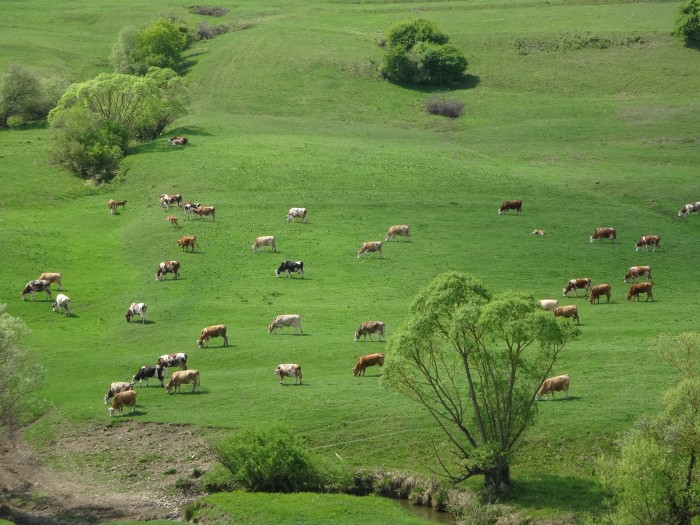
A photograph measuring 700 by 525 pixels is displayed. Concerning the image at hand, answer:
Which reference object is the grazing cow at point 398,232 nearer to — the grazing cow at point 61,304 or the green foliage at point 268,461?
the grazing cow at point 61,304

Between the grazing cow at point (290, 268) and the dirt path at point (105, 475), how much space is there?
22956 mm

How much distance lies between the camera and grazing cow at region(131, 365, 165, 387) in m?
53.0

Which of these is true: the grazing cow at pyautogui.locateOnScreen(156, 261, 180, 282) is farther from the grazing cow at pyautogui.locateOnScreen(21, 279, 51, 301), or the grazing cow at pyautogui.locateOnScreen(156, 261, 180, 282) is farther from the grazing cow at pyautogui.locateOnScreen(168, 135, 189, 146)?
the grazing cow at pyautogui.locateOnScreen(168, 135, 189, 146)

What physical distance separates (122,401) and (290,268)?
2222 centimetres

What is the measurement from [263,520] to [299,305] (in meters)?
25.0

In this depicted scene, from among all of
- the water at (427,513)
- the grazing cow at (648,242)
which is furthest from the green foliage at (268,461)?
the grazing cow at (648,242)

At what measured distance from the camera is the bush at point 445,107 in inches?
4877

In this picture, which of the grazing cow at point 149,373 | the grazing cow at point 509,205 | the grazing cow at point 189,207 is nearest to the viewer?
the grazing cow at point 149,373

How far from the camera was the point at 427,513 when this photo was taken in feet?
138

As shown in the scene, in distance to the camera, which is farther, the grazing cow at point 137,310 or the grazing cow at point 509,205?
the grazing cow at point 509,205

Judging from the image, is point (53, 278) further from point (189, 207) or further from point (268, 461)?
point (268, 461)

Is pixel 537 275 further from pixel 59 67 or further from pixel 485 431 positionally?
pixel 59 67

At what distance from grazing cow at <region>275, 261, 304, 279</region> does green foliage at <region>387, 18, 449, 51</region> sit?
7356cm

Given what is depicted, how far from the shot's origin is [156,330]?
200 feet
